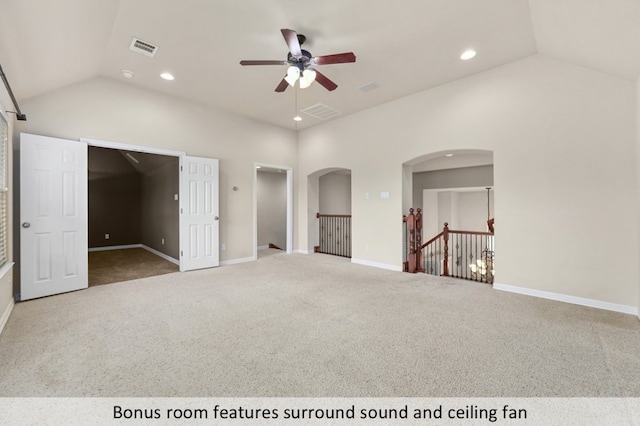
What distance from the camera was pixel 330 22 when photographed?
295cm

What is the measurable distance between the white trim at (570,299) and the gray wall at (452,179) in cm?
394

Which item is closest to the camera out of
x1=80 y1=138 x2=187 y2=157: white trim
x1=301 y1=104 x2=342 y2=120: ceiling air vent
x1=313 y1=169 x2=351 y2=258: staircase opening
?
x1=80 y1=138 x2=187 y2=157: white trim

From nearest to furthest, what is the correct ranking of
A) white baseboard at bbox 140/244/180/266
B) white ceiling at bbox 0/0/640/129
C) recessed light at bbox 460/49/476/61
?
white ceiling at bbox 0/0/640/129 → recessed light at bbox 460/49/476/61 → white baseboard at bbox 140/244/180/266

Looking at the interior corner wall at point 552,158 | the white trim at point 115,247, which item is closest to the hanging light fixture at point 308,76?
the interior corner wall at point 552,158

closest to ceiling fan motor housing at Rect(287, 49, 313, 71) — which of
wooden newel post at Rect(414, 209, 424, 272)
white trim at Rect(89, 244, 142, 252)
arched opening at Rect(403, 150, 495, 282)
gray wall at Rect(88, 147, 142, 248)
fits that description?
arched opening at Rect(403, 150, 495, 282)

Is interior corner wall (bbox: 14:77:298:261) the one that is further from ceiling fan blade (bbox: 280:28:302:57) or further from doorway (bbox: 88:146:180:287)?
ceiling fan blade (bbox: 280:28:302:57)

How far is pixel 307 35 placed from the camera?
10.4 ft

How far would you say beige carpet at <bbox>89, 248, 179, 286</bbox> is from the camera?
4629 millimetres

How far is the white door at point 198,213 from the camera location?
4.95 meters

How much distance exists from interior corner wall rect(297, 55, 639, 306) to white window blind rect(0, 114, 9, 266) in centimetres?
555

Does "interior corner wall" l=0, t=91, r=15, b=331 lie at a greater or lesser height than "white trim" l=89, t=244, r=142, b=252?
greater

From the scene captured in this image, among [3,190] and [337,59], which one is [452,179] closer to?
[337,59]

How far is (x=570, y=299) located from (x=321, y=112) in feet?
16.9

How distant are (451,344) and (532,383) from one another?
1.97 feet
